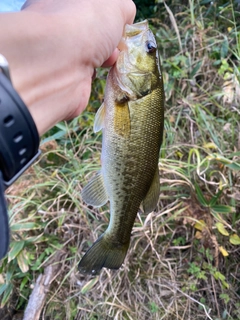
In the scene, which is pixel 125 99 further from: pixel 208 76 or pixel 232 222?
pixel 208 76

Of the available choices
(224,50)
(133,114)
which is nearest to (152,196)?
(133,114)

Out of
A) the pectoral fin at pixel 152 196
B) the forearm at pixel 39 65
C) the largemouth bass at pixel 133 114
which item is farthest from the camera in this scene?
the pectoral fin at pixel 152 196

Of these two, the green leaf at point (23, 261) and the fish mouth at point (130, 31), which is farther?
the green leaf at point (23, 261)

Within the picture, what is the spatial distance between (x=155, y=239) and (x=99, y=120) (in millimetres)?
953

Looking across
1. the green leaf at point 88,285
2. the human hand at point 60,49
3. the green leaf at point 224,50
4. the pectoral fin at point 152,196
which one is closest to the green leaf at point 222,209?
the pectoral fin at point 152,196

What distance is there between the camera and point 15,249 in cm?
184

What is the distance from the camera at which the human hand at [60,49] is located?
843 mm

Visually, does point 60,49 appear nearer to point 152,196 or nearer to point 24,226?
point 152,196

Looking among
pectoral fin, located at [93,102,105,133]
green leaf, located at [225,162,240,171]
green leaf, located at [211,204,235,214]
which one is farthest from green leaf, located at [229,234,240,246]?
pectoral fin, located at [93,102,105,133]

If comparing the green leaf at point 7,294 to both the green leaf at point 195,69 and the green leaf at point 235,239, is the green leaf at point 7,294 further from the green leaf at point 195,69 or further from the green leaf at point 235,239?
the green leaf at point 195,69

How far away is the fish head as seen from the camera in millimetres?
1207

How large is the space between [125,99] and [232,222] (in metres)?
1.08

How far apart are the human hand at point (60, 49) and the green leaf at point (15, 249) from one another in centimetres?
100

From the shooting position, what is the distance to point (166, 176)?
207 cm
